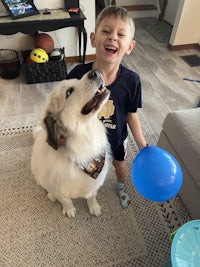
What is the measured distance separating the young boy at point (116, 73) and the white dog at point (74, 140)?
0.13 metres

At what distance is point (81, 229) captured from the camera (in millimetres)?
1501

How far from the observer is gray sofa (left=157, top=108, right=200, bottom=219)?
1372 millimetres

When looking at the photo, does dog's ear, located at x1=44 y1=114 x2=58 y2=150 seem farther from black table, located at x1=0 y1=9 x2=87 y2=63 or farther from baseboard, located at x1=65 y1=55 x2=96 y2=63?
baseboard, located at x1=65 y1=55 x2=96 y2=63

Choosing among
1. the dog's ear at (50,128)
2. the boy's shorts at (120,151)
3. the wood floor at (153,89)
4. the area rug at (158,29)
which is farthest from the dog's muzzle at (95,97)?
the area rug at (158,29)

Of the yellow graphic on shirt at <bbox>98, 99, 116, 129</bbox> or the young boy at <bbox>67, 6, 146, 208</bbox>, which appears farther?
the yellow graphic on shirt at <bbox>98, 99, 116, 129</bbox>

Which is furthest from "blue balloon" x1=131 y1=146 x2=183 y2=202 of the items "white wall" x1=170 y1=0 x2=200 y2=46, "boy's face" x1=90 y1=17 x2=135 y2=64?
"white wall" x1=170 y1=0 x2=200 y2=46

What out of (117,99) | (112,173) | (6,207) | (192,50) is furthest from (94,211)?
(192,50)

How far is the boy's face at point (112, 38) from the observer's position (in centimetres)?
111

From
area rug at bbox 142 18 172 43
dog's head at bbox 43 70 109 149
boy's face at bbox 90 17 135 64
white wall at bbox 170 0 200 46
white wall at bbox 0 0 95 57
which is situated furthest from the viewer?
area rug at bbox 142 18 172 43

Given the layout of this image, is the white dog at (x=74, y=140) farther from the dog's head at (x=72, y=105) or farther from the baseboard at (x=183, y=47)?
the baseboard at (x=183, y=47)

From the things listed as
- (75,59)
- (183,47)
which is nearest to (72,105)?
(75,59)

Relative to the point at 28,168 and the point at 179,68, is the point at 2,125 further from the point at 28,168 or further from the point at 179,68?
the point at 179,68

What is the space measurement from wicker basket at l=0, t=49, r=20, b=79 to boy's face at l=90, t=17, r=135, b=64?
6.51 ft

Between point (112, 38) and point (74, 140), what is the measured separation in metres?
0.52
